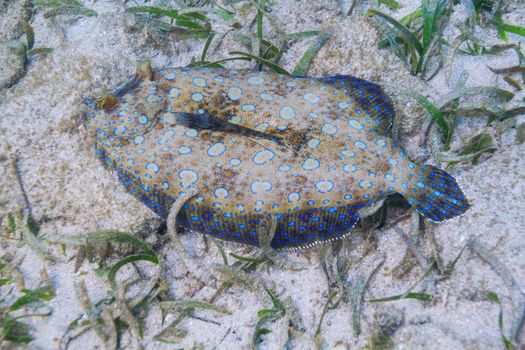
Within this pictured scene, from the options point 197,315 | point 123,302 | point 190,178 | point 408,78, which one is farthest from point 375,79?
point 123,302

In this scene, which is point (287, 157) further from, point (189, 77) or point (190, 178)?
point (189, 77)

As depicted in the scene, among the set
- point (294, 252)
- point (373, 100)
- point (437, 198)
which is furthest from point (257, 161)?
point (437, 198)

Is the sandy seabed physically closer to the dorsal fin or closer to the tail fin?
the tail fin

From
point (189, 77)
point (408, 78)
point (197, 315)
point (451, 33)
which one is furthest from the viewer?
point (451, 33)

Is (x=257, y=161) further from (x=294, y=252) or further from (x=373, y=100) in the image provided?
(x=373, y=100)

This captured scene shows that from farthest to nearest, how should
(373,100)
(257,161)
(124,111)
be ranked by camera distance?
(373,100), (124,111), (257,161)

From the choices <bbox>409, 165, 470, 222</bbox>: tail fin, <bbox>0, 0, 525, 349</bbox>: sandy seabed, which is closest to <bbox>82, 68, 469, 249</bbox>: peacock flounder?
<bbox>409, 165, 470, 222</bbox>: tail fin

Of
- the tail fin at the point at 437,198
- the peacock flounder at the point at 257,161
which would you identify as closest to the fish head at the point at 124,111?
the peacock flounder at the point at 257,161
